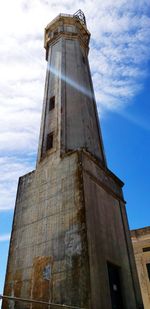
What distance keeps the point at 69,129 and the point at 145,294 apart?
16.5 meters

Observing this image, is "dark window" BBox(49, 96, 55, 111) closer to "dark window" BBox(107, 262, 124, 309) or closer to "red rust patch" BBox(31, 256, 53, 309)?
"red rust patch" BBox(31, 256, 53, 309)

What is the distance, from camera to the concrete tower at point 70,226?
27.6ft

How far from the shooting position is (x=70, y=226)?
9289 millimetres

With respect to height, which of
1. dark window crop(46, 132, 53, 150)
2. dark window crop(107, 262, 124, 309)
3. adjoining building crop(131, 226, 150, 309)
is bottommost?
dark window crop(107, 262, 124, 309)

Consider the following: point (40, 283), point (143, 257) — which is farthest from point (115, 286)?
point (143, 257)

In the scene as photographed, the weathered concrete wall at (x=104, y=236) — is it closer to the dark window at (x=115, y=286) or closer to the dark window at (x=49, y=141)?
the dark window at (x=115, y=286)

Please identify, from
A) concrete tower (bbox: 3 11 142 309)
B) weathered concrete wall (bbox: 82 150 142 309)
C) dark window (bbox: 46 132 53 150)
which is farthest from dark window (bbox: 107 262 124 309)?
dark window (bbox: 46 132 53 150)

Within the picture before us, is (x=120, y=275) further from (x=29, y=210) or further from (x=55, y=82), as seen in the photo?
(x=55, y=82)

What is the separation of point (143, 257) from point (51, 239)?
16.7m

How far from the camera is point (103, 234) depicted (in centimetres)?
978

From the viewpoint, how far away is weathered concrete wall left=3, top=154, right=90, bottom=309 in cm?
831

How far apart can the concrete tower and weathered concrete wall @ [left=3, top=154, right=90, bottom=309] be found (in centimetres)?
3

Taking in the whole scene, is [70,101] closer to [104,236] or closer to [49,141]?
[49,141]

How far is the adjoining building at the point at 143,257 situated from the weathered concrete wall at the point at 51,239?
15719 millimetres
